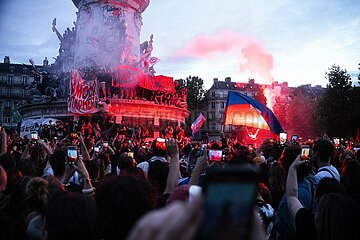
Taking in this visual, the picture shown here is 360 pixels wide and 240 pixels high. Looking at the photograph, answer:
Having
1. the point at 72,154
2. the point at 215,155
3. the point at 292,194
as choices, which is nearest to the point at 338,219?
the point at 292,194

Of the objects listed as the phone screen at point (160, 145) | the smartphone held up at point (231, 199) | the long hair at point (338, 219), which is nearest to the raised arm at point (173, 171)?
the long hair at point (338, 219)

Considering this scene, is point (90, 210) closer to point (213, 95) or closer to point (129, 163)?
point (129, 163)

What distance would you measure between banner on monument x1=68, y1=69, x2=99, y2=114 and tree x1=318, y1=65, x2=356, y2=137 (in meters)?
27.7

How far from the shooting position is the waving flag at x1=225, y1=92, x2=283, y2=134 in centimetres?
1240

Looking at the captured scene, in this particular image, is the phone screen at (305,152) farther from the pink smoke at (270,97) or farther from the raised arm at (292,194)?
the pink smoke at (270,97)

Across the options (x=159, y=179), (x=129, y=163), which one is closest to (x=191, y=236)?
(x=159, y=179)

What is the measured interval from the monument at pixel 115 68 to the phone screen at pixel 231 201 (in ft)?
113

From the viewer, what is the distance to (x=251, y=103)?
12656 mm

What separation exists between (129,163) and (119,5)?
3878 centimetres

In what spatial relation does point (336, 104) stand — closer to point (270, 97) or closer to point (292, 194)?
point (270, 97)

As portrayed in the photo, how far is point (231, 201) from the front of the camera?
100 centimetres

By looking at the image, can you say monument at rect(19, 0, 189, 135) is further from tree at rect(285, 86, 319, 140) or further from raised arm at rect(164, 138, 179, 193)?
raised arm at rect(164, 138, 179, 193)

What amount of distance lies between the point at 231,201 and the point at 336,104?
156 feet

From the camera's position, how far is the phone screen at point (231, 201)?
0.99 meters
